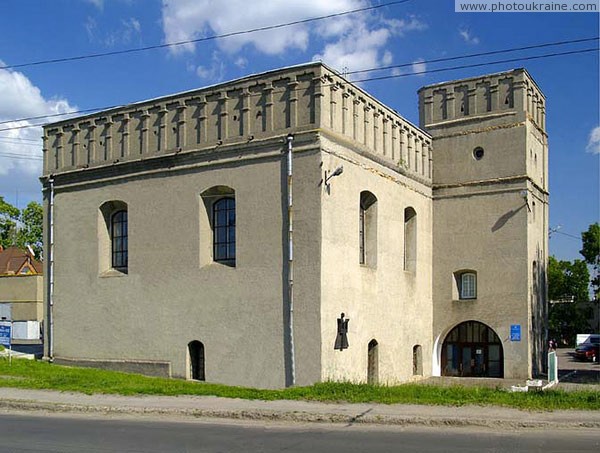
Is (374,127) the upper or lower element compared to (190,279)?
upper

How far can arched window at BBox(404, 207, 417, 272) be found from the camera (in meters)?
28.9

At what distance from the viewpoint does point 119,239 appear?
27.4m

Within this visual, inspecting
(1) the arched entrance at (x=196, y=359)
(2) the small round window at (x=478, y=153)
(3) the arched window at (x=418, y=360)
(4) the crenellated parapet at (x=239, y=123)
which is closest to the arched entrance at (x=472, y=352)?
(3) the arched window at (x=418, y=360)

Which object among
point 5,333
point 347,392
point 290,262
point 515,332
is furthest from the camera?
point 515,332

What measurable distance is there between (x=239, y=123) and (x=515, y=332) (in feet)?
45.6

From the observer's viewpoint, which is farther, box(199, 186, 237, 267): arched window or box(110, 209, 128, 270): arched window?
box(110, 209, 128, 270): arched window

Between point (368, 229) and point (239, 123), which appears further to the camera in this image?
point (368, 229)

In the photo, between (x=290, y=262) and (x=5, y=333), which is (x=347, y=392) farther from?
(x=5, y=333)

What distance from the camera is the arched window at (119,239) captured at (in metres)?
27.2

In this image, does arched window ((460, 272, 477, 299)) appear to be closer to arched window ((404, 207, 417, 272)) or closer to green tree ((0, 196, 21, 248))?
arched window ((404, 207, 417, 272))

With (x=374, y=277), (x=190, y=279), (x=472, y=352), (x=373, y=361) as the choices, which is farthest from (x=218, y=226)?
(x=472, y=352)

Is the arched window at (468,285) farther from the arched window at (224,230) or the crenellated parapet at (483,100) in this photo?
the arched window at (224,230)

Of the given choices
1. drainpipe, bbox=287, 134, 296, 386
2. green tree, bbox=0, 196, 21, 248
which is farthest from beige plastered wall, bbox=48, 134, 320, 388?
green tree, bbox=0, 196, 21, 248

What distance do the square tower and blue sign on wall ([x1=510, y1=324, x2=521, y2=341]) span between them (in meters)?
0.04
